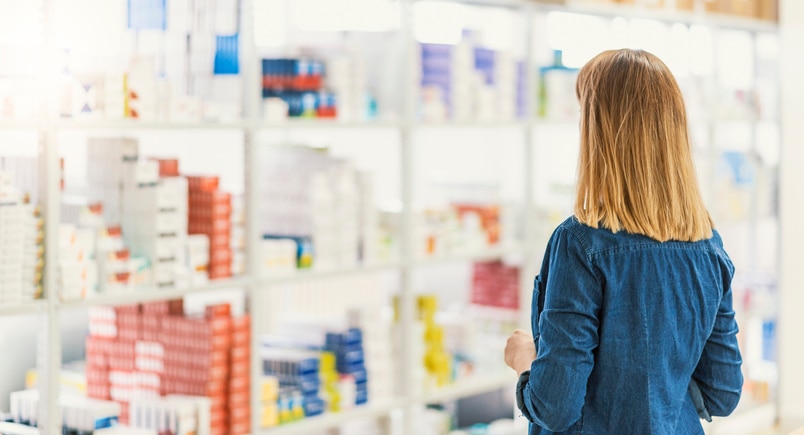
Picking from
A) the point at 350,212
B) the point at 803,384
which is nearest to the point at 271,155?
the point at 350,212

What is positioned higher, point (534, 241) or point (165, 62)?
point (165, 62)

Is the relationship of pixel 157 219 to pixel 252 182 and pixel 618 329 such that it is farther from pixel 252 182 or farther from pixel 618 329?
pixel 618 329

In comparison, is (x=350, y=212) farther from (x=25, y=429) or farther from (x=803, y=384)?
(x=803, y=384)

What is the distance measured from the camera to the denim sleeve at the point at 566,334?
6.75 ft

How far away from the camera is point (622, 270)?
210cm

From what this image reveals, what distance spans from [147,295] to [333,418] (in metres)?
0.90

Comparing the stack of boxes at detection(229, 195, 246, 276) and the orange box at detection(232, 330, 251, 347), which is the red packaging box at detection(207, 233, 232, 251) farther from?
the orange box at detection(232, 330, 251, 347)

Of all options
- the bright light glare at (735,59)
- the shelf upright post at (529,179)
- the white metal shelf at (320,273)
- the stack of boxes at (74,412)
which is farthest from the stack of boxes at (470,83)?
the bright light glare at (735,59)

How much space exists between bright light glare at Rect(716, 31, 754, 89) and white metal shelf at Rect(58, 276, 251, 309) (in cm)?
328

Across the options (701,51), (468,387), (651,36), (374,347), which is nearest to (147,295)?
(374,347)

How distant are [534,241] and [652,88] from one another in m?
2.44

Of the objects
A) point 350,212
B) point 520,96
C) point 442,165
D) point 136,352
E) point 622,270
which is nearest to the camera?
point 622,270

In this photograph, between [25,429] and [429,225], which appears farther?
[429,225]

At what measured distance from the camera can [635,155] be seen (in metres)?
2.10
